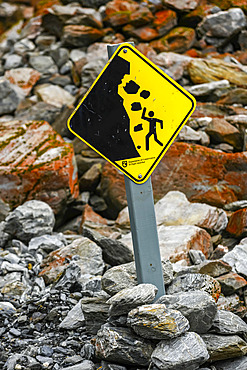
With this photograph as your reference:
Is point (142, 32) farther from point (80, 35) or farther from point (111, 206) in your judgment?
point (111, 206)

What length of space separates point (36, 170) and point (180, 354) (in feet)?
14.5

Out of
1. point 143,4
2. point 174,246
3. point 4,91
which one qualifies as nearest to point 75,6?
point 143,4

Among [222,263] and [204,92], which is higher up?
[222,263]

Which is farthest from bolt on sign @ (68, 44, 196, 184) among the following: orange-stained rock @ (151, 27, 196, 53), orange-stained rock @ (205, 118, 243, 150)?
orange-stained rock @ (151, 27, 196, 53)

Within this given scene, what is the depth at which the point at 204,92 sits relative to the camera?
30.4 ft

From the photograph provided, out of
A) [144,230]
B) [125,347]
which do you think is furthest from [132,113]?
[125,347]

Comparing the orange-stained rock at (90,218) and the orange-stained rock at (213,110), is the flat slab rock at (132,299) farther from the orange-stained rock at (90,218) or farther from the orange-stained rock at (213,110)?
the orange-stained rock at (213,110)

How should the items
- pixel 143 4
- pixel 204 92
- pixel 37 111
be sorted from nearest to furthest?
pixel 204 92
pixel 37 111
pixel 143 4

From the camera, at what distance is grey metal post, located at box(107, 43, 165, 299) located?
271cm

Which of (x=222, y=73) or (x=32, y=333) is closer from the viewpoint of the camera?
(x=32, y=333)

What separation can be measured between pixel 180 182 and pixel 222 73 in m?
4.18

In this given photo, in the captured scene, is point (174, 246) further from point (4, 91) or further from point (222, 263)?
point (4, 91)

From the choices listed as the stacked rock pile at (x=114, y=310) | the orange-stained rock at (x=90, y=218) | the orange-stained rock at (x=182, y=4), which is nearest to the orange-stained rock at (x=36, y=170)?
the orange-stained rock at (x=90, y=218)

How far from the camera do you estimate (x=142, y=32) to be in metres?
12.9
